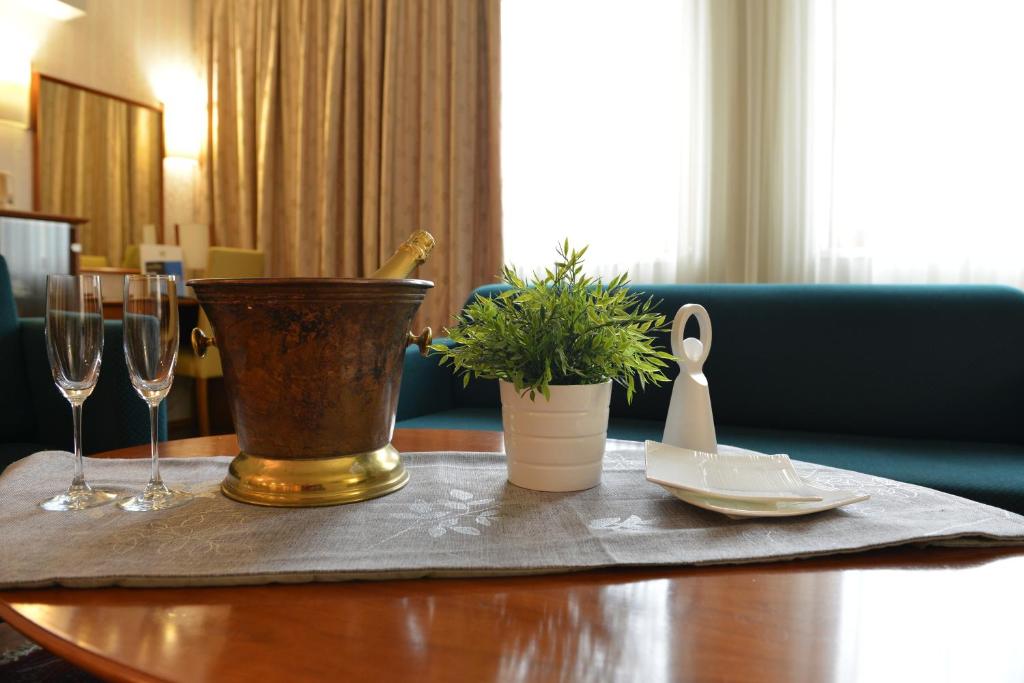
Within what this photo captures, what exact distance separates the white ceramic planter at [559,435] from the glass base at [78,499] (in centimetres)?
46

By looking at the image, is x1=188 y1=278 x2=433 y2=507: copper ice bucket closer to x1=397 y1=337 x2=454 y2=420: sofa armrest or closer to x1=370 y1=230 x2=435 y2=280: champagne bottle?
x1=370 y1=230 x2=435 y2=280: champagne bottle

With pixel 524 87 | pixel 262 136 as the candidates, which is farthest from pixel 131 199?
pixel 524 87

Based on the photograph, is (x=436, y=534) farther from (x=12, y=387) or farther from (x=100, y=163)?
(x=100, y=163)

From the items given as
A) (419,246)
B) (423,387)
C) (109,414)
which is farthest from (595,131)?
(419,246)

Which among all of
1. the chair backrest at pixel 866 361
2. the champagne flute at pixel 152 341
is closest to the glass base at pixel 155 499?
the champagne flute at pixel 152 341

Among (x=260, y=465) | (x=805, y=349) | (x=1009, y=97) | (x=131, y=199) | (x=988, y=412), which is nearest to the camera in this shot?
(x=260, y=465)

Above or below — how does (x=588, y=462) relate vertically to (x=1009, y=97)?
below

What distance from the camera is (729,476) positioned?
2.69 feet

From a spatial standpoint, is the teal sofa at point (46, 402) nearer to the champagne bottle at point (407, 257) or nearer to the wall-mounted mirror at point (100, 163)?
the champagne bottle at point (407, 257)

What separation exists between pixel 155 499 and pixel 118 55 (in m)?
4.34

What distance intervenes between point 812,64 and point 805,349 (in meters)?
1.41

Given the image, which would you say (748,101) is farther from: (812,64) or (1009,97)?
(1009,97)

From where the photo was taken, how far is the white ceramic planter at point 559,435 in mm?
792

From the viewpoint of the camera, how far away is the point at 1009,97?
2520 millimetres
